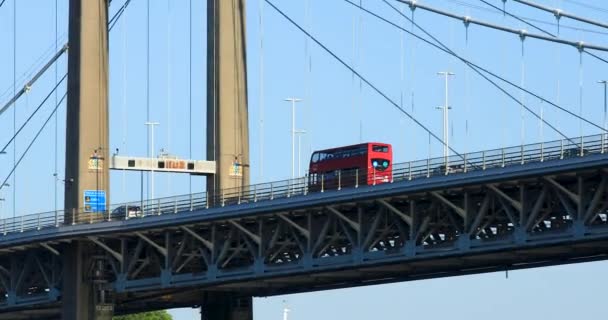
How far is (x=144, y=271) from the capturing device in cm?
13950

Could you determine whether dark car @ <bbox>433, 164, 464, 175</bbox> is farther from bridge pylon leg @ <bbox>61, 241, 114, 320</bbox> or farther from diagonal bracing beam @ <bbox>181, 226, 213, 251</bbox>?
bridge pylon leg @ <bbox>61, 241, 114, 320</bbox>

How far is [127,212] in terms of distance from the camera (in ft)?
452

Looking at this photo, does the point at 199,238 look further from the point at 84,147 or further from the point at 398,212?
the point at 398,212

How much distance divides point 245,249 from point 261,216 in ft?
13.2

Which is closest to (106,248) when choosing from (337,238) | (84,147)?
(84,147)

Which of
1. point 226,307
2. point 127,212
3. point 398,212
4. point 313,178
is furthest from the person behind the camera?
point 226,307

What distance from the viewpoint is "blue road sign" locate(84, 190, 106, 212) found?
13950 centimetres

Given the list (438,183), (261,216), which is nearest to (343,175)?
(261,216)

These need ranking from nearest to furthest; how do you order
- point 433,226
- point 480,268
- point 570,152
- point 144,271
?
point 570,152, point 433,226, point 480,268, point 144,271

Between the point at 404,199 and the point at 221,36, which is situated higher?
the point at 221,36

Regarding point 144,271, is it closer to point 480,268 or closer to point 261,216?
point 261,216

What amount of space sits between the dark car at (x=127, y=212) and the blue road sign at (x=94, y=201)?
0.97 metres

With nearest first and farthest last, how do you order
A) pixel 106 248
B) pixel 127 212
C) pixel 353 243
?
pixel 353 243, pixel 127 212, pixel 106 248

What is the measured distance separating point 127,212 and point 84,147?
18.6 ft
